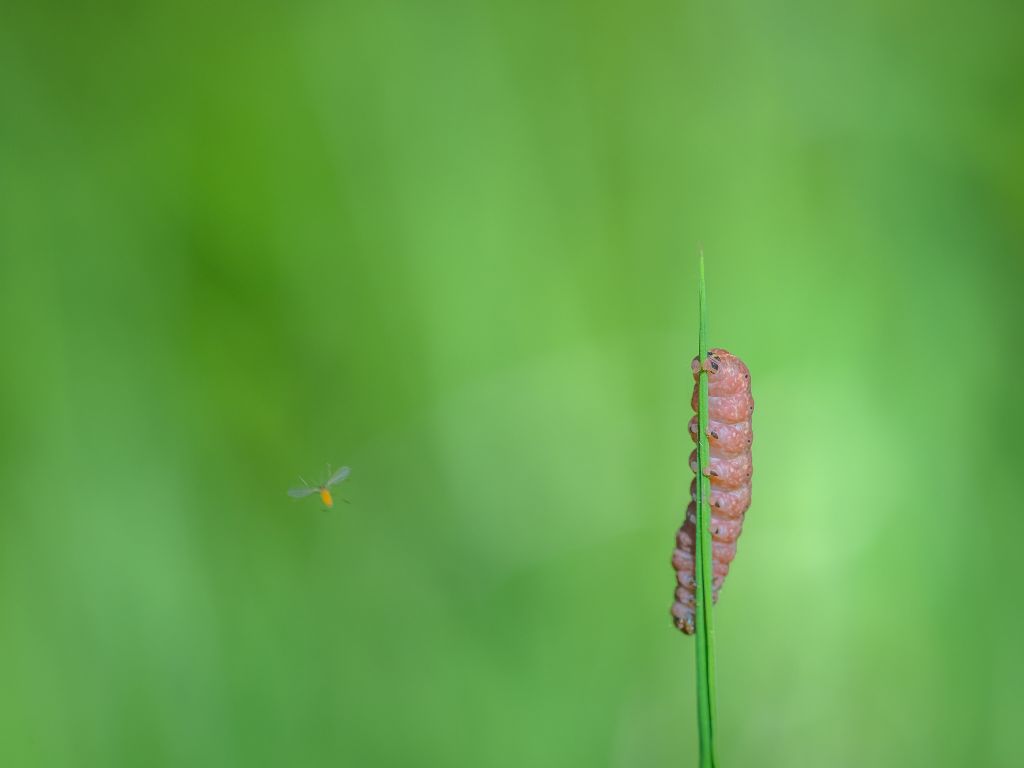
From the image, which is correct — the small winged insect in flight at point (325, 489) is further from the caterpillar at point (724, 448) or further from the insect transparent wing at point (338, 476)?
the caterpillar at point (724, 448)

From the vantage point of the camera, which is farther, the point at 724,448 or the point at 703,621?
the point at 724,448

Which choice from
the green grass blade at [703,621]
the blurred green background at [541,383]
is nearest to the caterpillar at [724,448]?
the green grass blade at [703,621]

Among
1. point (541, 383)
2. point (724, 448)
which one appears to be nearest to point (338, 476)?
point (541, 383)

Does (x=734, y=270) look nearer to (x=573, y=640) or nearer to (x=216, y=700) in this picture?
(x=573, y=640)

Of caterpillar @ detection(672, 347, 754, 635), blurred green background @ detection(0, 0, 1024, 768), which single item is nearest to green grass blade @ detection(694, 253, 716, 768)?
caterpillar @ detection(672, 347, 754, 635)

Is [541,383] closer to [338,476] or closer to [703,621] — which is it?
[338,476]
